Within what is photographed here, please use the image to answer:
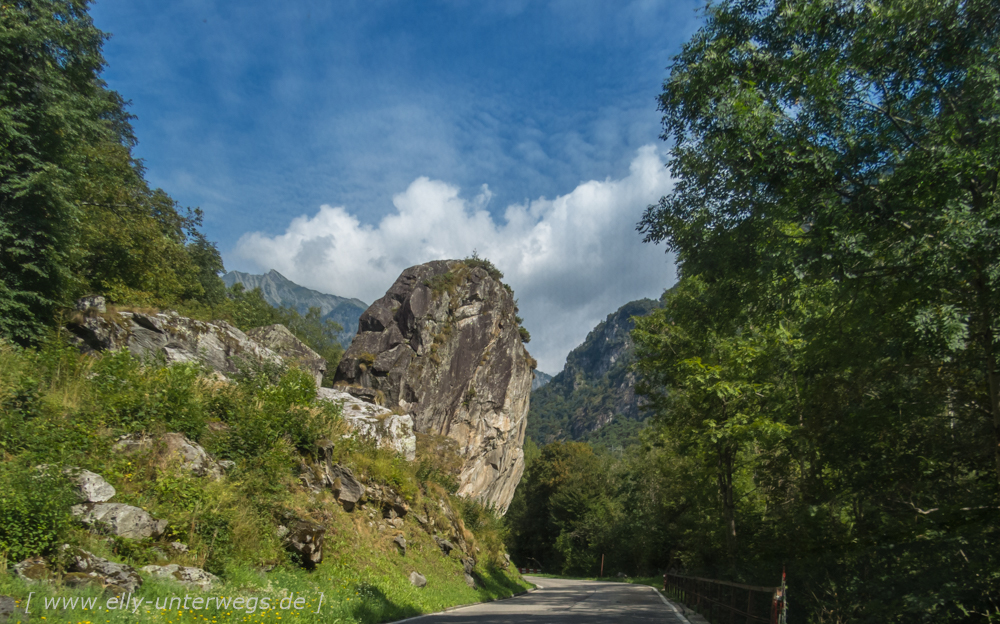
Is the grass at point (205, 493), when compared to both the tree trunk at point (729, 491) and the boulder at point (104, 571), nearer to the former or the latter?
the boulder at point (104, 571)

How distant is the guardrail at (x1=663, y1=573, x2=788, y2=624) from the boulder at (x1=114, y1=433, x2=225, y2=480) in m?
9.71

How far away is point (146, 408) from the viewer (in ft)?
→ 31.9

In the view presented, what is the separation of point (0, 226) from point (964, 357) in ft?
66.1

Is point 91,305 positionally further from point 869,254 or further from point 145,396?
point 869,254

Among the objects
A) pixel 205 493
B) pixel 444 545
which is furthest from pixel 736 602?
pixel 205 493

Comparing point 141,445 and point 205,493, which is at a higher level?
point 141,445

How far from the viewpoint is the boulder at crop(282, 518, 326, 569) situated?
32.0ft

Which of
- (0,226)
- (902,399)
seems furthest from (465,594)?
(0,226)

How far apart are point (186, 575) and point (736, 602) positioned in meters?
10.3

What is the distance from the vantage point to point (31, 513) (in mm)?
6387

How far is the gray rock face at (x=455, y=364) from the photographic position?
165ft

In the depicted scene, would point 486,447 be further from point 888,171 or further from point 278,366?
point 888,171

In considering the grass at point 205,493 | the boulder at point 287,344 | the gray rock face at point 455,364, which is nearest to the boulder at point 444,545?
the grass at point 205,493

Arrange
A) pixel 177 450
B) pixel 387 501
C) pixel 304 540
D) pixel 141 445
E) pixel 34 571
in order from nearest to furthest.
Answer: pixel 34 571 < pixel 141 445 < pixel 177 450 < pixel 304 540 < pixel 387 501
